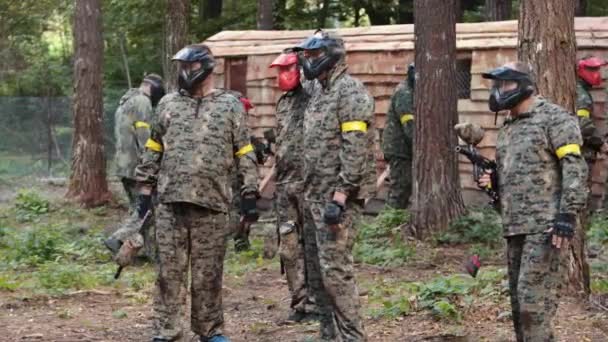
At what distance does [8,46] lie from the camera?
3528cm

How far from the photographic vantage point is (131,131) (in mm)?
11852

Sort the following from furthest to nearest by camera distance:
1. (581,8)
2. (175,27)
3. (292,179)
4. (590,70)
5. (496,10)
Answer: (581,8)
(496,10)
(175,27)
(590,70)
(292,179)

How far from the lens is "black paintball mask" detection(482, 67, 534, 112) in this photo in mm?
6758

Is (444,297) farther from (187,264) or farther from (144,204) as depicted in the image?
(144,204)

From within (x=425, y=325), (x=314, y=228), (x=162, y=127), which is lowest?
(x=425, y=325)

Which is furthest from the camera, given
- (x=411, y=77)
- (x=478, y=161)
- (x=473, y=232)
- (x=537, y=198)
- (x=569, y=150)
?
(x=411, y=77)

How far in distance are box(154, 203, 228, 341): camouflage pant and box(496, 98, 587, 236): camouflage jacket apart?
200cm

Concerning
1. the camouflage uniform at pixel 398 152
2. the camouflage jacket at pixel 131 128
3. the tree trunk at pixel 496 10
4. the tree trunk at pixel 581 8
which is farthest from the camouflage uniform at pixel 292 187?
the tree trunk at pixel 581 8

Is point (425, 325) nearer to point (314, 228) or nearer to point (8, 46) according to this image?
point (314, 228)

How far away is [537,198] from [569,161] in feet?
1.03

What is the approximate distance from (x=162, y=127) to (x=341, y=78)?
1.29 meters

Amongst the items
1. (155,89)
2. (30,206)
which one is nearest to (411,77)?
(155,89)

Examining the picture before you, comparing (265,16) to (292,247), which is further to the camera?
(265,16)

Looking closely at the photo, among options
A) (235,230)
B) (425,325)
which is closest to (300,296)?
(425,325)
